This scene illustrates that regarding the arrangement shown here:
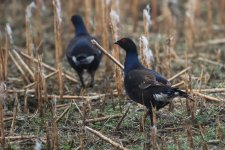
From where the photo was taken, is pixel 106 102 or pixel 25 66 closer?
pixel 106 102

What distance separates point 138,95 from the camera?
6320mm

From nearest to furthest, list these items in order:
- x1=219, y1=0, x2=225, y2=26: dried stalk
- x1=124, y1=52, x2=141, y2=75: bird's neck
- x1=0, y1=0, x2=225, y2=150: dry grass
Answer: x1=0, y1=0, x2=225, y2=150: dry grass, x1=124, y1=52, x2=141, y2=75: bird's neck, x1=219, y1=0, x2=225, y2=26: dried stalk

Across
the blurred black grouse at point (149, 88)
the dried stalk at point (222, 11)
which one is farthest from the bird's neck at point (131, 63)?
the dried stalk at point (222, 11)

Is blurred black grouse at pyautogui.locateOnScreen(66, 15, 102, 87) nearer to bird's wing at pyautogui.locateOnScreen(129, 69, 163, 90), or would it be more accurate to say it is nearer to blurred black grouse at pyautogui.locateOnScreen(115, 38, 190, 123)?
blurred black grouse at pyautogui.locateOnScreen(115, 38, 190, 123)

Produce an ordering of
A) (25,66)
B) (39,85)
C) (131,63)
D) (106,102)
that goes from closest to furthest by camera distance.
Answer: (131,63)
(39,85)
(106,102)
(25,66)

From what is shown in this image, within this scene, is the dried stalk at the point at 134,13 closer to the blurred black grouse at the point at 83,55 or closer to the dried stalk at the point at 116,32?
the blurred black grouse at the point at 83,55

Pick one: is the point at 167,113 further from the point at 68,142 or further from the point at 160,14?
the point at 160,14

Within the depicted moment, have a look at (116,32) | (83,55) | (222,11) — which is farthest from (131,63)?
(222,11)

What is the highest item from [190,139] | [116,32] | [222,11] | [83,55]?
[222,11]

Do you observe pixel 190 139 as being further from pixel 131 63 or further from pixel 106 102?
pixel 106 102

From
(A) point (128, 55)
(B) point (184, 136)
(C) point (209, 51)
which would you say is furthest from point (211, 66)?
(B) point (184, 136)

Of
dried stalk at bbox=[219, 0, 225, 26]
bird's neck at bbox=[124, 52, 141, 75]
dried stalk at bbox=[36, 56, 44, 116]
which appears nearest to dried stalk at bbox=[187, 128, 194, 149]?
bird's neck at bbox=[124, 52, 141, 75]

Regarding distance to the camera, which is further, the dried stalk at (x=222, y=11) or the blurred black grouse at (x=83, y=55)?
the dried stalk at (x=222, y=11)

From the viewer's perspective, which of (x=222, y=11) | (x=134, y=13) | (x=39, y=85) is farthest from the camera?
(x=134, y=13)
